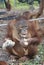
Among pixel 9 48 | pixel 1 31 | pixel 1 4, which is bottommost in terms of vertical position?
pixel 1 4

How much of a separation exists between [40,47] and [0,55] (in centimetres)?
71

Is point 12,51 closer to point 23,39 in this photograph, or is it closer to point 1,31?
point 23,39

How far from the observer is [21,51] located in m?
3.66

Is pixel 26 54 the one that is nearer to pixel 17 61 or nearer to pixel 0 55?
pixel 17 61

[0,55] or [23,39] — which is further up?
[23,39]

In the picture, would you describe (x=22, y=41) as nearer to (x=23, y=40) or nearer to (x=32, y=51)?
(x=23, y=40)

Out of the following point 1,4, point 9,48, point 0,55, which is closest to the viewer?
point 9,48

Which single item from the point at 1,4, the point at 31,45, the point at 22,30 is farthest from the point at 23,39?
the point at 1,4

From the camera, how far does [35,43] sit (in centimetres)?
367

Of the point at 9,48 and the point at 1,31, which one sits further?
the point at 1,31

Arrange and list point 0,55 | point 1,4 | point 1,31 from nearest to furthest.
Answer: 1. point 0,55
2. point 1,31
3. point 1,4

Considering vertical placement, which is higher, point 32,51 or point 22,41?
point 22,41

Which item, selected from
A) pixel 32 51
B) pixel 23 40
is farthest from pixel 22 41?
pixel 32 51

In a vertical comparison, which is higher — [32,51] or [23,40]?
[23,40]
